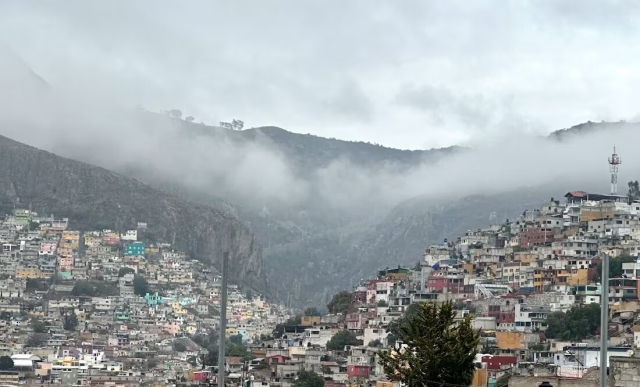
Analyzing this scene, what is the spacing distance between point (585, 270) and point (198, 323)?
78403mm

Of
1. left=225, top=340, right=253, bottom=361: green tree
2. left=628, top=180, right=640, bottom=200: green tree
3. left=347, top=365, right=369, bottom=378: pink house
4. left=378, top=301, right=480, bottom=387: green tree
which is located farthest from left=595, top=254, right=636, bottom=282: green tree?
left=378, top=301, right=480, bottom=387: green tree

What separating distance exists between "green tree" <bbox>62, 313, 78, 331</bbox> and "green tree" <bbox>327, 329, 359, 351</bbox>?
196 ft

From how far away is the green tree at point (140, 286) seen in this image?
7470 inches

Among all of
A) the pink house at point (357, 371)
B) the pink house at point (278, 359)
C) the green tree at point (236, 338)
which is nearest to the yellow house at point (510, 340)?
the pink house at point (357, 371)

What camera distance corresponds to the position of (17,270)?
18825cm

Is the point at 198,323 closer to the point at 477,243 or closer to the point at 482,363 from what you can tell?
the point at 477,243

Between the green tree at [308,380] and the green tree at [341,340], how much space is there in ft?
51.0

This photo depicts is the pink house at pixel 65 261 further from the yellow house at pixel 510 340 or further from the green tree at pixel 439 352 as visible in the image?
the green tree at pixel 439 352

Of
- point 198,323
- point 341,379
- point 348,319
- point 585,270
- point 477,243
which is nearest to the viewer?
point 341,379

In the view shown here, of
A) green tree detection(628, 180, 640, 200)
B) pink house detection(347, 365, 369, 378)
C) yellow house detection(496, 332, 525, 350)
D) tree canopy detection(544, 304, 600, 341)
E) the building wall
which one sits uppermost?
green tree detection(628, 180, 640, 200)

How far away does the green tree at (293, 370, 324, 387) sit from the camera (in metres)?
85.5

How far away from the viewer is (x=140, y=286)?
191m

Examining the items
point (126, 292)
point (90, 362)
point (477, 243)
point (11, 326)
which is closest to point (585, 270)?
point (477, 243)

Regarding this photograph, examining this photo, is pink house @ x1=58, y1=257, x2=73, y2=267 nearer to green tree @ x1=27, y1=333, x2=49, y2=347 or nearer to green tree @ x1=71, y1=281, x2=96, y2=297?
green tree @ x1=71, y1=281, x2=96, y2=297
